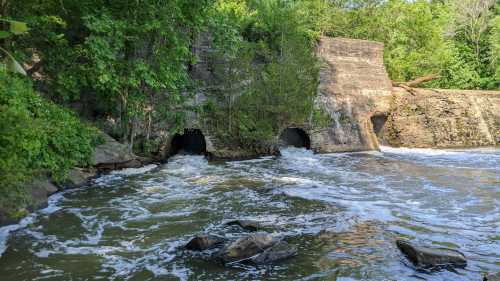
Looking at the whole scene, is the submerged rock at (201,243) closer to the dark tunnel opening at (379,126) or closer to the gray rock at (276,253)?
the gray rock at (276,253)

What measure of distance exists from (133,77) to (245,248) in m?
6.91

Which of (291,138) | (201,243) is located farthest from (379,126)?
(201,243)

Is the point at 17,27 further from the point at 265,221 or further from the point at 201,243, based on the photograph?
the point at 265,221

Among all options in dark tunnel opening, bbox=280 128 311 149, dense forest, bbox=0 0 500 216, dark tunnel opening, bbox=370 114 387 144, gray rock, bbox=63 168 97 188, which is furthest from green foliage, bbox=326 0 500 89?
gray rock, bbox=63 168 97 188

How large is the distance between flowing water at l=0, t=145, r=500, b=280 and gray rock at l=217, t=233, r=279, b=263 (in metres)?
0.20

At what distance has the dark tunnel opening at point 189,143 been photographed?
56.9ft

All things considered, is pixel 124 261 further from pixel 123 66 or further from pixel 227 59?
pixel 227 59

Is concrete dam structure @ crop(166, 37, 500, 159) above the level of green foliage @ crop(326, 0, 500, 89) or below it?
below

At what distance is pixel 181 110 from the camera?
1466 centimetres

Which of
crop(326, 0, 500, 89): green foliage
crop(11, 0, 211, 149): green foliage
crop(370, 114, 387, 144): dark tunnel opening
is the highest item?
crop(326, 0, 500, 89): green foliage

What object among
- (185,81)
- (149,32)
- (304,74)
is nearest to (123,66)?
(149,32)

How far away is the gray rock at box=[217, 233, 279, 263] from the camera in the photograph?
6.32 m

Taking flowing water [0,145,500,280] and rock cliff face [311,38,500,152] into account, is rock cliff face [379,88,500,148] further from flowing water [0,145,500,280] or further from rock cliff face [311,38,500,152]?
flowing water [0,145,500,280]

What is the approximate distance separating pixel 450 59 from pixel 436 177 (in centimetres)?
2320
